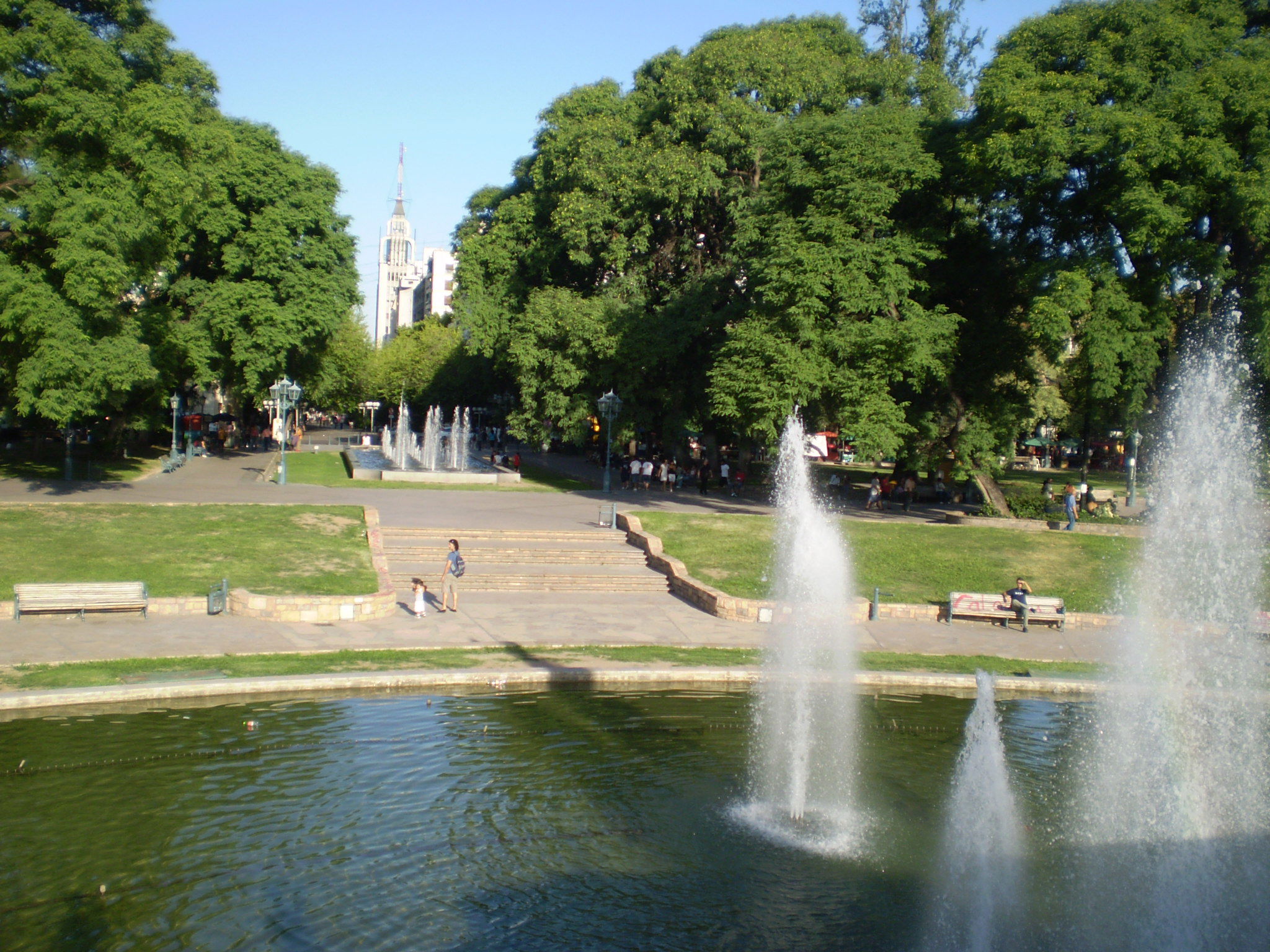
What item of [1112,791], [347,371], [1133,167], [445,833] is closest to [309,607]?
[445,833]

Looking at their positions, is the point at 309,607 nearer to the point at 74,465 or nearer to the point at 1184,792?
the point at 1184,792

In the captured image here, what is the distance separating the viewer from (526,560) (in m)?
23.6

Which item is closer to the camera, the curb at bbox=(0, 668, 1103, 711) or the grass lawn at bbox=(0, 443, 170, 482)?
the curb at bbox=(0, 668, 1103, 711)

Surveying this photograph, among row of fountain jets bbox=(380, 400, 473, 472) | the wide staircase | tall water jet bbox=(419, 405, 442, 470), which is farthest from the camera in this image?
tall water jet bbox=(419, 405, 442, 470)

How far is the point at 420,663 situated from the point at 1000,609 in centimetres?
1235

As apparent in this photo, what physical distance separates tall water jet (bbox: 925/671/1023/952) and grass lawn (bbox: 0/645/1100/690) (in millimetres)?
6067

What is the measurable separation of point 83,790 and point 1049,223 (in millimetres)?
27434

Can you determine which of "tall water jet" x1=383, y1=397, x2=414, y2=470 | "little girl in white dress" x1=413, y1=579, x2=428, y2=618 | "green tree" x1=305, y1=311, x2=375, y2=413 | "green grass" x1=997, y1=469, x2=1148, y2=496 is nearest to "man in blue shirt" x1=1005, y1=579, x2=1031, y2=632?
"little girl in white dress" x1=413, y1=579, x2=428, y2=618

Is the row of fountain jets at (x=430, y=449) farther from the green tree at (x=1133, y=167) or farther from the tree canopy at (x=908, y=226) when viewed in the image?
the green tree at (x=1133, y=167)

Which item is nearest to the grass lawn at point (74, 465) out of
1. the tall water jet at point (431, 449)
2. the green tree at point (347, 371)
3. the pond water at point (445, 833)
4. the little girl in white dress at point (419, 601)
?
the tall water jet at point (431, 449)

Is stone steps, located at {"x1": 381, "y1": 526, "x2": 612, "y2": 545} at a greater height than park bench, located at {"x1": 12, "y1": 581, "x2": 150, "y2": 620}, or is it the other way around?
stone steps, located at {"x1": 381, "y1": 526, "x2": 612, "y2": 545}

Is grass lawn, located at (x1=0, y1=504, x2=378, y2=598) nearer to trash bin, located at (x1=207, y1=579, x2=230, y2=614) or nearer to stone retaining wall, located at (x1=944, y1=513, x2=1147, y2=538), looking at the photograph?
trash bin, located at (x1=207, y1=579, x2=230, y2=614)

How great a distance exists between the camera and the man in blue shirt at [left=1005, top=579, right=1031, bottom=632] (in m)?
20.8

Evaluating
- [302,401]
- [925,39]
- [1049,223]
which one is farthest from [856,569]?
[302,401]
